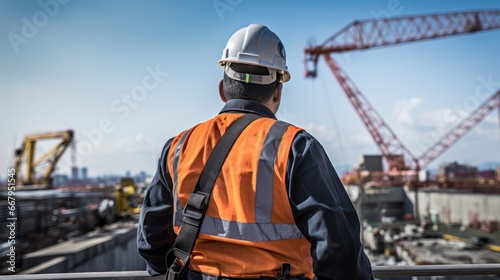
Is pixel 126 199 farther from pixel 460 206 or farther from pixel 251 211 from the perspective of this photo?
pixel 460 206

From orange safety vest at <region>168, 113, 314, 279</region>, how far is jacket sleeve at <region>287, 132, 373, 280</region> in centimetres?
3


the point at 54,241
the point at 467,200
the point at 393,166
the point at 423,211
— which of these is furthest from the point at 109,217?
the point at 393,166

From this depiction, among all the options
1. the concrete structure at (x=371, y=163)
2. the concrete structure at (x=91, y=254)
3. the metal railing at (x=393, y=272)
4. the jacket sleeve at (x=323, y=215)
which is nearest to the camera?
the jacket sleeve at (x=323, y=215)

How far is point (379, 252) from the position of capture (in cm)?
2405

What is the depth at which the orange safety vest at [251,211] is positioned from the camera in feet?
3.82

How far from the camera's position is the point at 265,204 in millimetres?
1166

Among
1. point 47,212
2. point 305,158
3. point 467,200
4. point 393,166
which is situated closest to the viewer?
point 305,158

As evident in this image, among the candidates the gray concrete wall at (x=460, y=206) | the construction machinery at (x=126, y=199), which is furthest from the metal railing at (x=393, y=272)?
the gray concrete wall at (x=460, y=206)

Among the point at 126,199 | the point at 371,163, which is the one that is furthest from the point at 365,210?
the point at 126,199

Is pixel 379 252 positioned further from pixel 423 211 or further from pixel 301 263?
pixel 301 263

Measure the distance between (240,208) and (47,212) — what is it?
11.8 meters

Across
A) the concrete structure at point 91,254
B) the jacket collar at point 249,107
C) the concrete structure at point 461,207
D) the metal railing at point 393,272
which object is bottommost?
the concrete structure at point 461,207

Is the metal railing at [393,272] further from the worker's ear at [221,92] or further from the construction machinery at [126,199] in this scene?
the construction machinery at [126,199]

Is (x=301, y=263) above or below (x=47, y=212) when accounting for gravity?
above
